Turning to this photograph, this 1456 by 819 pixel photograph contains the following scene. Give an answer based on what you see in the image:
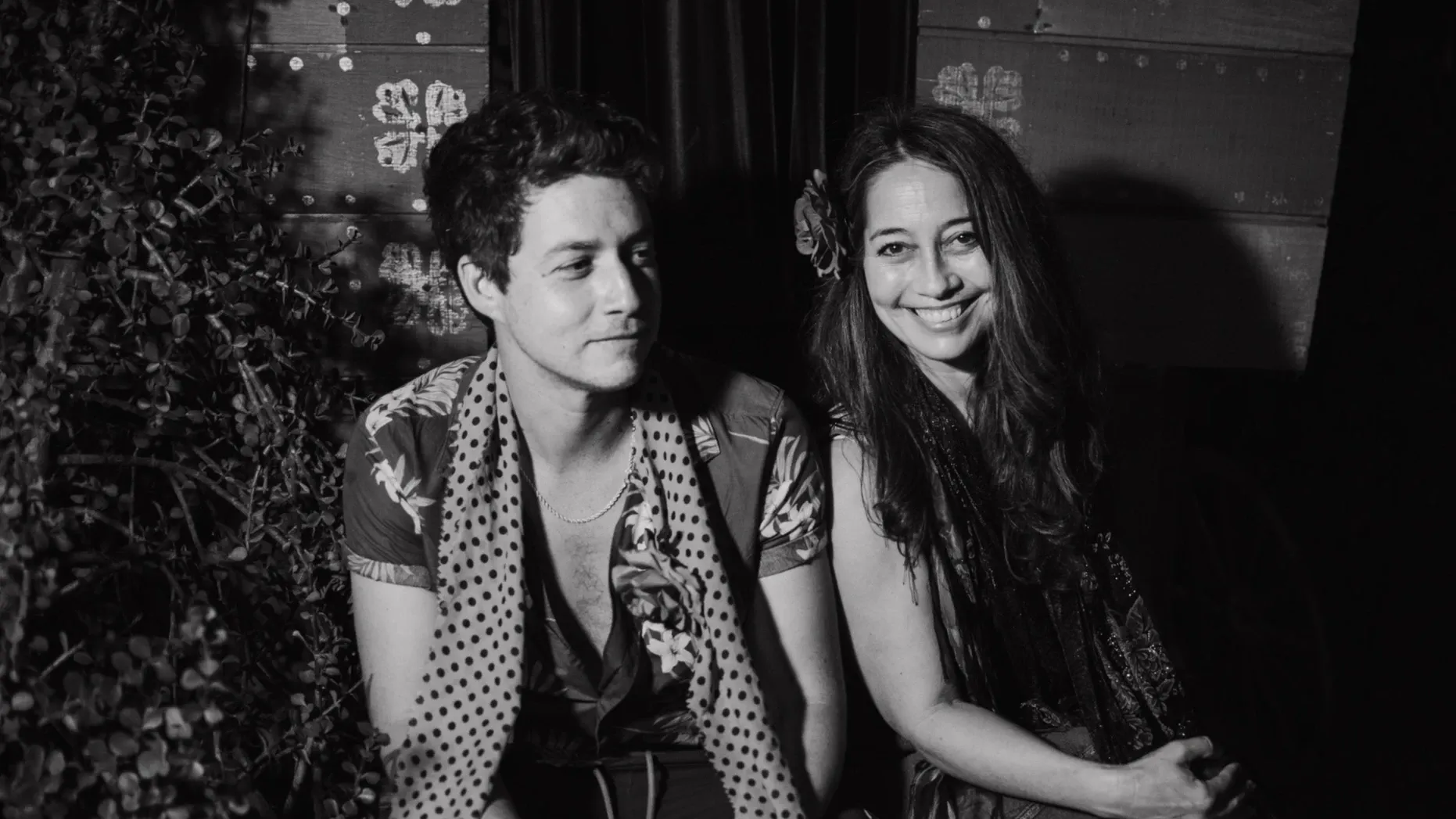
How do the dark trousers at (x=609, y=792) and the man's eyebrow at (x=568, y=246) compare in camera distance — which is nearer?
the man's eyebrow at (x=568, y=246)

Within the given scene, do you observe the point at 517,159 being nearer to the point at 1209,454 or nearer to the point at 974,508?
the point at 974,508

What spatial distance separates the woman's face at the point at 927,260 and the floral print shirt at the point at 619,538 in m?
0.23

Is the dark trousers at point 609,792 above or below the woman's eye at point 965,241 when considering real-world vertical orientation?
below

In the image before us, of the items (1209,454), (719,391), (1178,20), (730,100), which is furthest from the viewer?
(1209,454)

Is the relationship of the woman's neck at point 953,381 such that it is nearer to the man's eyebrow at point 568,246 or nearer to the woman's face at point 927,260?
the woman's face at point 927,260

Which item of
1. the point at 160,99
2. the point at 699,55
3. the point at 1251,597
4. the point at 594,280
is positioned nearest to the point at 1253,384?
the point at 1251,597

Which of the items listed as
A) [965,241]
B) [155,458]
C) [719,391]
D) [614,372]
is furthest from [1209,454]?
[155,458]

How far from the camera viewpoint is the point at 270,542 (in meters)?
1.78

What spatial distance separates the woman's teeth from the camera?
1.88 meters

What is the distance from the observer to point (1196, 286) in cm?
234

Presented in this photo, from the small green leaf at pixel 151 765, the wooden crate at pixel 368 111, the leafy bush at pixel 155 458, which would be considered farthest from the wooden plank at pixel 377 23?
the small green leaf at pixel 151 765

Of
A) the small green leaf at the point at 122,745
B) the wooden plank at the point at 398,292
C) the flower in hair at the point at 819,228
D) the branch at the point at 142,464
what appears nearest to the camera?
the small green leaf at the point at 122,745

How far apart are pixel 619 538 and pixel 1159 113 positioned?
4.16 ft

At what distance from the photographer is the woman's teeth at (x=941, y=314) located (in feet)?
6.16
